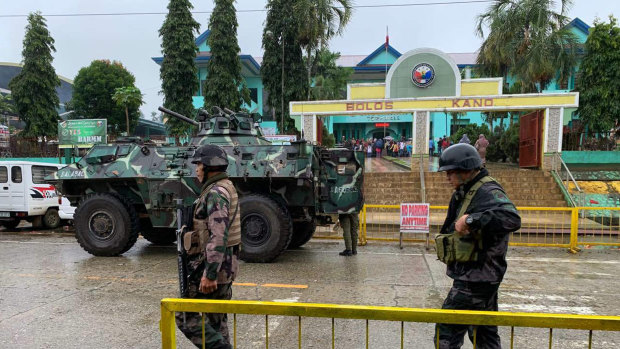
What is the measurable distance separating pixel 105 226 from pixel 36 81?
20.9 meters

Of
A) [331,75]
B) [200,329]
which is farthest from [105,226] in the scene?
[331,75]

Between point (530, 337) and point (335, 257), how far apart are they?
376 cm

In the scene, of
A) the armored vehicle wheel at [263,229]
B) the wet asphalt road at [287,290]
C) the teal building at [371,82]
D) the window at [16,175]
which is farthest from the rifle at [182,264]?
the teal building at [371,82]

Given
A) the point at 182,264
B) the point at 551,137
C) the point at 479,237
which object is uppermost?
the point at 551,137

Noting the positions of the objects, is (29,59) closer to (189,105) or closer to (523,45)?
(189,105)

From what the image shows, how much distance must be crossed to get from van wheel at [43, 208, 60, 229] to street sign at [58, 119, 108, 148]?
773cm

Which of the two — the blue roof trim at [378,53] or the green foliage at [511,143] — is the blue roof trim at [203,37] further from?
the green foliage at [511,143]

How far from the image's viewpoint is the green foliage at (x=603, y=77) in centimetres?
1673

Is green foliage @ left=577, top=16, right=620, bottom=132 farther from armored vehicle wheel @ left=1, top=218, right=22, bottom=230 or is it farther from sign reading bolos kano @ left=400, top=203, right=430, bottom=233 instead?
armored vehicle wheel @ left=1, top=218, right=22, bottom=230

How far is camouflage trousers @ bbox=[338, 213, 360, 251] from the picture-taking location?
7.25 metres

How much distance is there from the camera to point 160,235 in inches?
323

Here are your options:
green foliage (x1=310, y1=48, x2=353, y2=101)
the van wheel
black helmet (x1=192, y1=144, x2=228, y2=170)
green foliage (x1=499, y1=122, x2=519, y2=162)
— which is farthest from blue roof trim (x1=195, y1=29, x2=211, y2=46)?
black helmet (x1=192, y1=144, x2=228, y2=170)

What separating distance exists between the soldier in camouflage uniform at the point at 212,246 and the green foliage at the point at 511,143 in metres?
18.9

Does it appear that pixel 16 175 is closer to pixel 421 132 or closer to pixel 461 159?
pixel 461 159
